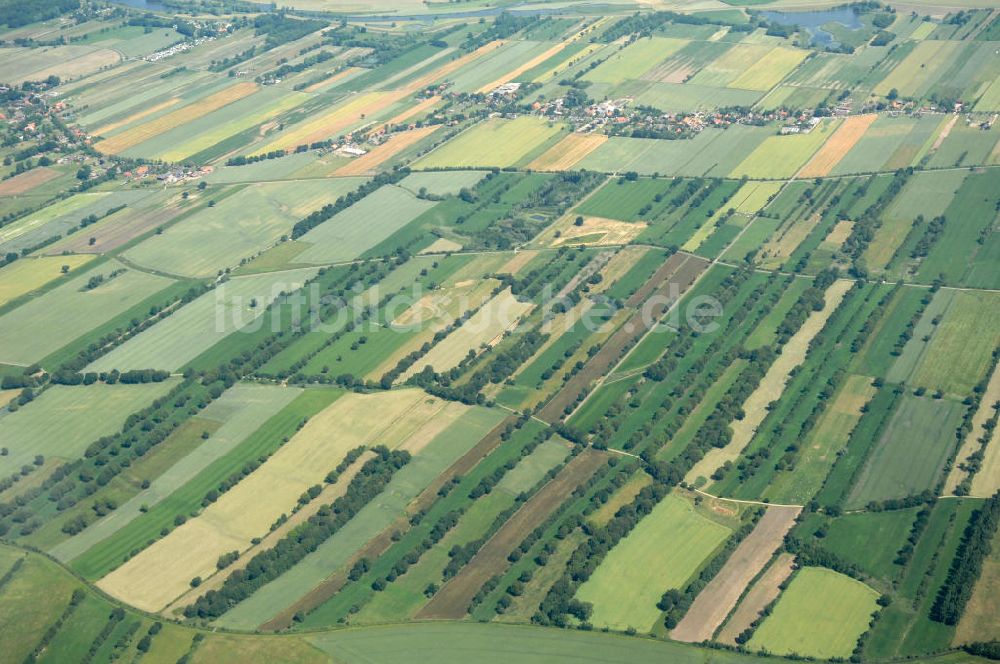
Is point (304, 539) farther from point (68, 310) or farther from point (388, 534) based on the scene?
point (68, 310)

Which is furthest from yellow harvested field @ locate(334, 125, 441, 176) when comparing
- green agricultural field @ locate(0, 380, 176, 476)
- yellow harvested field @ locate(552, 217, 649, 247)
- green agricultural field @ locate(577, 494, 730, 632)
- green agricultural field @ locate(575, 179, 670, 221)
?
green agricultural field @ locate(577, 494, 730, 632)

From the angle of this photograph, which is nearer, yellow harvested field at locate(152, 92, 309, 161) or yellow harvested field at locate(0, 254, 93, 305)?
yellow harvested field at locate(0, 254, 93, 305)

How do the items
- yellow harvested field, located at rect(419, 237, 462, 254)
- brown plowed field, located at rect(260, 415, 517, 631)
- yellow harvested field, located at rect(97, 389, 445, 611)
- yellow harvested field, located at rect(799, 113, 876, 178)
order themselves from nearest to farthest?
1. brown plowed field, located at rect(260, 415, 517, 631)
2. yellow harvested field, located at rect(97, 389, 445, 611)
3. yellow harvested field, located at rect(419, 237, 462, 254)
4. yellow harvested field, located at rect(799, 113, 876, 178)

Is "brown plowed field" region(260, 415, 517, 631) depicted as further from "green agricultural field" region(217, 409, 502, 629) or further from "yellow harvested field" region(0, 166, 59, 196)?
"yellow harvested field" region(0, 166, 59, 196)

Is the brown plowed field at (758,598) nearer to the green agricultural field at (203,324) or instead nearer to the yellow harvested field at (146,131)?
the green agricultural field at (203,324)

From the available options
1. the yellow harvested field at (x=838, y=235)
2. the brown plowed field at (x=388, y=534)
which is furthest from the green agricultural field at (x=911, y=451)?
the brown plowed field at (x=388, y=534)

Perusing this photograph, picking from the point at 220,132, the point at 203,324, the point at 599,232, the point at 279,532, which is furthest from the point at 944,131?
the point at 279,532
